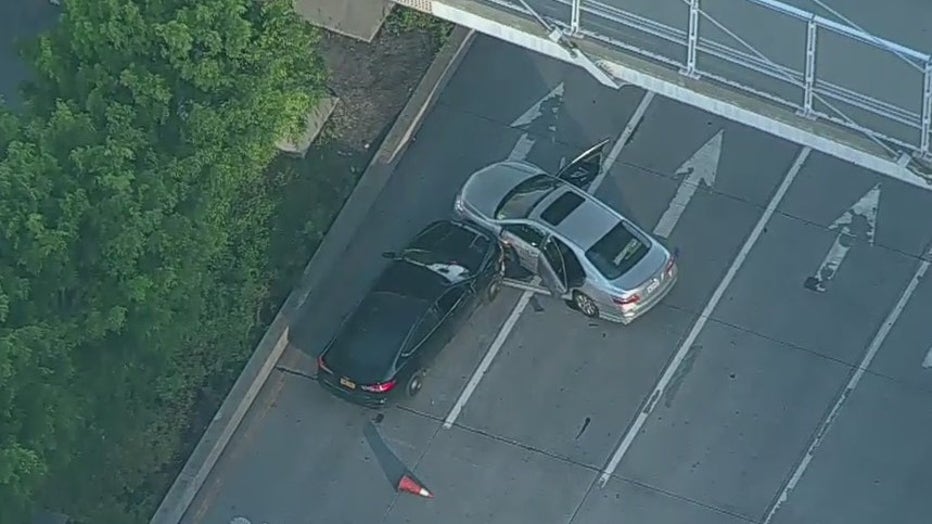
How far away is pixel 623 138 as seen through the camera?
1180 inches

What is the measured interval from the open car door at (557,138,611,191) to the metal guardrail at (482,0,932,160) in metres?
4.82

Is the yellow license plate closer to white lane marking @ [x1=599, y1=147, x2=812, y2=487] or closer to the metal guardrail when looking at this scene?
Result: white lane marking @ [x1=599, y1=147, x2=812, y2=487]

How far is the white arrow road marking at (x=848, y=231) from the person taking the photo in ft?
93.1

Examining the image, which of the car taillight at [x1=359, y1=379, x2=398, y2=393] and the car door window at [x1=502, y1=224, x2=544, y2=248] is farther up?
the car door window at [x1=502, y1=224, x2=544, y2=248]

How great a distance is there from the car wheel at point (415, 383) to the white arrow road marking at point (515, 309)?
0.65 meters

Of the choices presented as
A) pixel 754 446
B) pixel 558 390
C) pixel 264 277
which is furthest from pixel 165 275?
pixel 754 446

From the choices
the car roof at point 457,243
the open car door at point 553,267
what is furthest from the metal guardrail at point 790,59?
the car roof at point 457,243

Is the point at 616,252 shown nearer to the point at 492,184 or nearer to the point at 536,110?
the point at 492,184

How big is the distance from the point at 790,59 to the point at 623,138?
6121mm

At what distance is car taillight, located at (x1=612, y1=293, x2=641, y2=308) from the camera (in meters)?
27.8

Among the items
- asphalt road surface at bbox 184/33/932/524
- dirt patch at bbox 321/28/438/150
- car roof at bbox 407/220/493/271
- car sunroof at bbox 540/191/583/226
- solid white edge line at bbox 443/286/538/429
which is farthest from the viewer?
dirt patch at bbox 321/28/438/150

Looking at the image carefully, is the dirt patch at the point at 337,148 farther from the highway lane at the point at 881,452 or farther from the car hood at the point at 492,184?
the highway lane at the point at 881,452

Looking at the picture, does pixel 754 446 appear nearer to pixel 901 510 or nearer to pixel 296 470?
pixel 901 510

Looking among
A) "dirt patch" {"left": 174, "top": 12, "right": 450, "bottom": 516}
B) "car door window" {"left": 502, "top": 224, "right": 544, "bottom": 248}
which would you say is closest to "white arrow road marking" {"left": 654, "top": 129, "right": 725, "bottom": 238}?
"car door window" {"left": 502, "top": 224, "right": 544, "bottom": 248}
